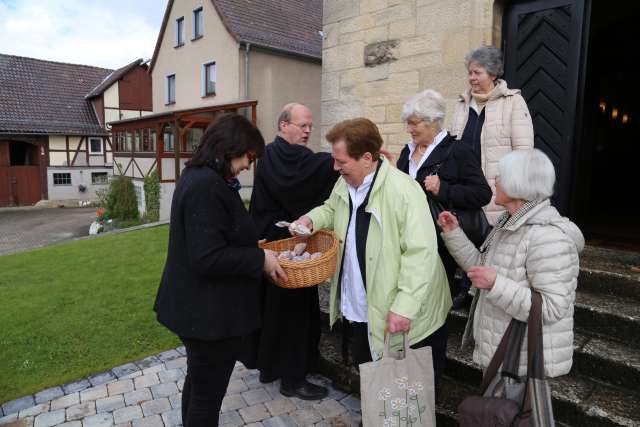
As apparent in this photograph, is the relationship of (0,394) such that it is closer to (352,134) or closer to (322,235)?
(322,235)

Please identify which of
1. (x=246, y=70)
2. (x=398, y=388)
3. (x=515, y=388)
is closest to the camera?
(x=515, y=388)

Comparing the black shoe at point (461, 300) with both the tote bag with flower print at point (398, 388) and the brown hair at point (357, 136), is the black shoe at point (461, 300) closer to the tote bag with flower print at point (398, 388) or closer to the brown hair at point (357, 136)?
the tote bag with flower print at point (398, 388)

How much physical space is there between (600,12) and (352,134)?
20.2 ft

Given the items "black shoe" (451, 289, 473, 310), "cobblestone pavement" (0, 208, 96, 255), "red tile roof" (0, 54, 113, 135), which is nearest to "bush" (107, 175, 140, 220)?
"cobblestone pavement" (0, 208, 96, 255)

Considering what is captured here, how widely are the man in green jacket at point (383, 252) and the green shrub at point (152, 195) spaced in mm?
15945

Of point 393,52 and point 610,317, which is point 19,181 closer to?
point 393,52

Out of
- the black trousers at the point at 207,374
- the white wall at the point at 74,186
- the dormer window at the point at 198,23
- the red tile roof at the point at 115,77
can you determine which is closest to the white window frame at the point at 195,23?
the dormer window at the point at 198,23

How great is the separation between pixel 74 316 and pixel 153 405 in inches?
90.7

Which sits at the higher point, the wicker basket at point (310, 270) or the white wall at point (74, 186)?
the wicker basket at point (310, 270)

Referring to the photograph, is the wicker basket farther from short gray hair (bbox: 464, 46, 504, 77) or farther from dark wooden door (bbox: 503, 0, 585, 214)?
dark wooden door (bbox: 503, 0, 585, 214)

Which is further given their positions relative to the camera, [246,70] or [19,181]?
[19,181]

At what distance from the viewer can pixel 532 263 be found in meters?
1.84

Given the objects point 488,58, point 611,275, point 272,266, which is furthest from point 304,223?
point 611,275

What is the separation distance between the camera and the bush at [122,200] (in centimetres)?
1786
